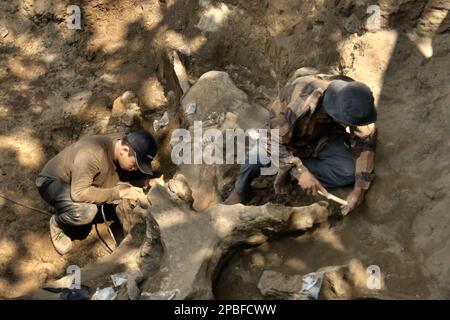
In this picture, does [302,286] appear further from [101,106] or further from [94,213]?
[101,106]

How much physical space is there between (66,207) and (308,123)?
230cm

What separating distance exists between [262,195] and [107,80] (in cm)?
261

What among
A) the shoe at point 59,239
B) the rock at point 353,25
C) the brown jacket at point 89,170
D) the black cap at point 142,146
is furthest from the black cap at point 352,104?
the shoe at point 59,239

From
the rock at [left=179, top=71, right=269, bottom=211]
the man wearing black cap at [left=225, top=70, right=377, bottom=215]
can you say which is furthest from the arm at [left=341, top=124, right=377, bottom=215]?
the rock at [left=179, top=71, right=269, bottom=211]

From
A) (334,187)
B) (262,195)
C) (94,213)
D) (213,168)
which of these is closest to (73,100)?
(94,213)

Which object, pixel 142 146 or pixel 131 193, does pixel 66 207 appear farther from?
pixel 142 146

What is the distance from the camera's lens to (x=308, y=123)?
13.0ft

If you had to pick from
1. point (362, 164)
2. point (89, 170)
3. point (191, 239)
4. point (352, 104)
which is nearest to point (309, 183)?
point (362, 164)

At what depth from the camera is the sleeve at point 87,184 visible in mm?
4566

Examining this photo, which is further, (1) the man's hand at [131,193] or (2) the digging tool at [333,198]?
(1) the man's hand at [131,193]

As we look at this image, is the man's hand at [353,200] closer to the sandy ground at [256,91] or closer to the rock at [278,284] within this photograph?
the sandy ground at [256,91]

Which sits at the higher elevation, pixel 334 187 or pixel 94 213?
pixel 334 187

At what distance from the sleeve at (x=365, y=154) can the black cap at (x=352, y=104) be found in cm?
29

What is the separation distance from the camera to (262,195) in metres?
4.51
